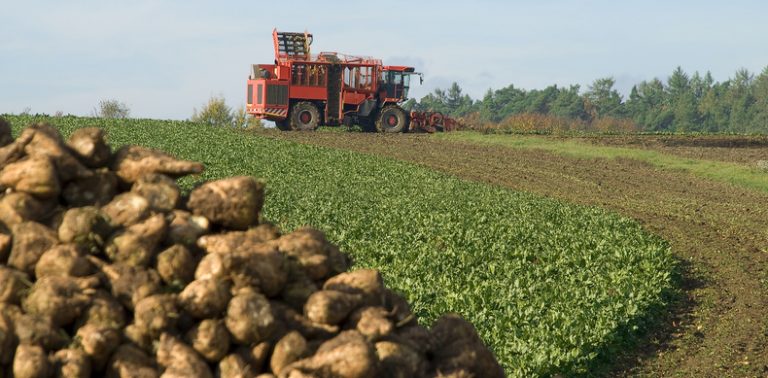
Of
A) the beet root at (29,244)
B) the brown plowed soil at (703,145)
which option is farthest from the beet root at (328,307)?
the brown plowed soil at (703,145)

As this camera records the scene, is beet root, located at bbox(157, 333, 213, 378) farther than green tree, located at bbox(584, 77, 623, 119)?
No

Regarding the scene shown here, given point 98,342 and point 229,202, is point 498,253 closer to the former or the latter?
point 229,202

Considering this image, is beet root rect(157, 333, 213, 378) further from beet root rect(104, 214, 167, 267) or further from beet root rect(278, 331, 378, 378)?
beet root rect(104, 214, 167, 267)

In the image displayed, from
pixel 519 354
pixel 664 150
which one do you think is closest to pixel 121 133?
pixel 664 150

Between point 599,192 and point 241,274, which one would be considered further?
point 599,192

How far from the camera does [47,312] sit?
4.74m

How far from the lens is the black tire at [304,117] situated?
44750 millimetres

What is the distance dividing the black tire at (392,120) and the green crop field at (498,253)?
39.9 ft

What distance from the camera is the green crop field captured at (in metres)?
12.9

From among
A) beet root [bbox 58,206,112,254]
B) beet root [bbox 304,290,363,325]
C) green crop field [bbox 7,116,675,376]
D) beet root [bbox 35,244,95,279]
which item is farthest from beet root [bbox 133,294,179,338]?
green crop field [bbox 7,116,675,376]

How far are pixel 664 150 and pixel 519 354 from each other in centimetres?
3184

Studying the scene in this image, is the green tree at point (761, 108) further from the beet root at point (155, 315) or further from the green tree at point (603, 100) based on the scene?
the beet root at point (155, 315)

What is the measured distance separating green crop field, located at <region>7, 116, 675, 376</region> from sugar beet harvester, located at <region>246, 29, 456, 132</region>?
11323mm

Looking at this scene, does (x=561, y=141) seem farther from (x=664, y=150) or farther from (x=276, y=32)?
(x=276, y=32)
